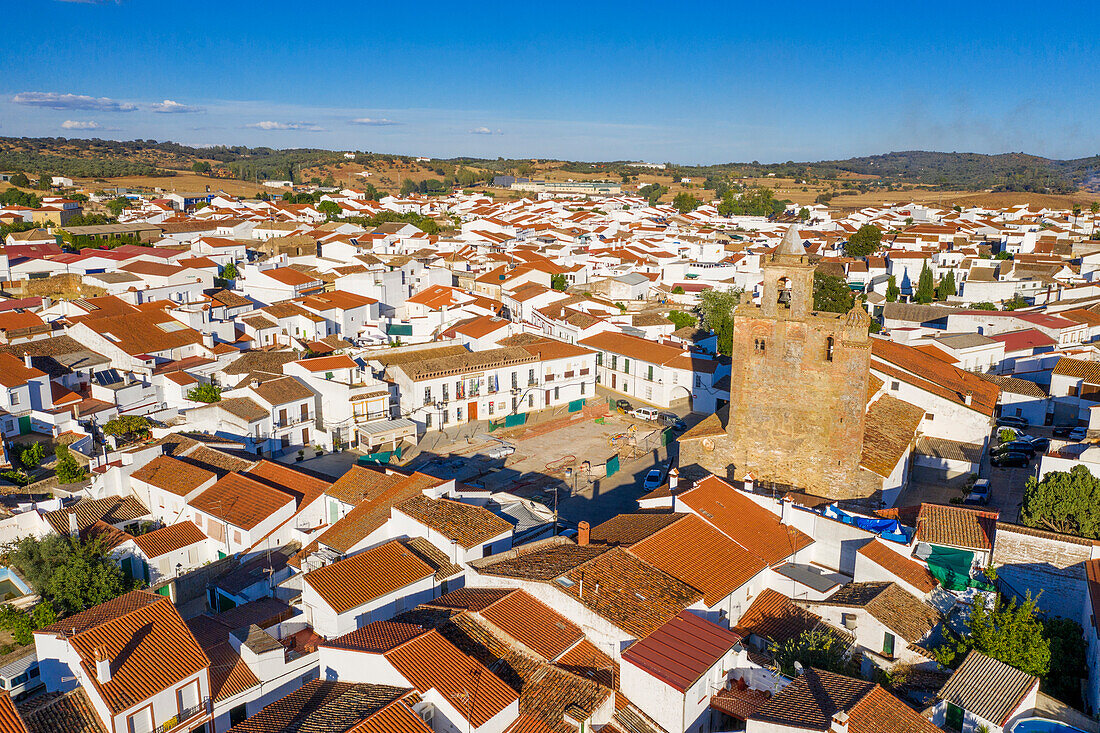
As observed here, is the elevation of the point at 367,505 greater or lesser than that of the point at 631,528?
lesser

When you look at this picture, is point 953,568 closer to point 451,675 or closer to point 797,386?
point 797,386

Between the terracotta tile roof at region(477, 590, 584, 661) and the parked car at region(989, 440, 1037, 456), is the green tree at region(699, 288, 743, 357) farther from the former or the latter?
the terracotta tile roof at region(477, 590, 584, 661)

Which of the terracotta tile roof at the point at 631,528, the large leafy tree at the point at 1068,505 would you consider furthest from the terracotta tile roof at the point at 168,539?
the large leafy tree at the point at 1068,505

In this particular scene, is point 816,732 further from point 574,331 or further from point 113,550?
point 574,331

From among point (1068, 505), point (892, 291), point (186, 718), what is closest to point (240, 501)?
point (186, 718)

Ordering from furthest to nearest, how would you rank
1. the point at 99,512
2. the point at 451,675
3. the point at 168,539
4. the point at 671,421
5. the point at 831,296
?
the point at 831,296 < the point at 671,421 < the point at 99,512 < the point at 168,539 < the point at 451,675

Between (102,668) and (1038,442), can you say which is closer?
(102,668)
